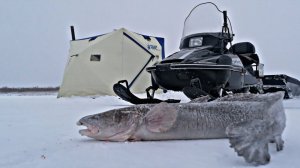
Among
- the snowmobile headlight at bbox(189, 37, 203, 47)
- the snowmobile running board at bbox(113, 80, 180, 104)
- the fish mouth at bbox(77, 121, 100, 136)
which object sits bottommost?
the snowmobile running board at bbox(113, 80, 180, 104)

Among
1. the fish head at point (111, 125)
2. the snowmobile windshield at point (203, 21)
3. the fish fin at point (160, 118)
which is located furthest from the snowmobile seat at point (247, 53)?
the fish head at point (111, 125)

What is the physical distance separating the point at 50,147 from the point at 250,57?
3.85 m

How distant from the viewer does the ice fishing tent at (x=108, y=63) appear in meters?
9.65

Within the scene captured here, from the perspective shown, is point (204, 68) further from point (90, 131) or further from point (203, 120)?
point (90, 131)

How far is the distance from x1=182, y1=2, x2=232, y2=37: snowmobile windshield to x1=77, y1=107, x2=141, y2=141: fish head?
2771 mm

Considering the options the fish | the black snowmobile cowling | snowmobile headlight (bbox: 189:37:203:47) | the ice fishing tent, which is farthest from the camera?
the ice fishing tent

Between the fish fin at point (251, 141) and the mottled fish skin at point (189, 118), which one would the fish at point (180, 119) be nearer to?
the mottled fish skin at point (189, 118)

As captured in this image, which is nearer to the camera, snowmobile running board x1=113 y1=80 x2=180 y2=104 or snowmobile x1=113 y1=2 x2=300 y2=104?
snowmobile x1=113 y1=2 x2=300 y2=104

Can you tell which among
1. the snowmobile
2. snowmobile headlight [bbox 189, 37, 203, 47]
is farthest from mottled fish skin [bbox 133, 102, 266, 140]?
snowmobile headlight [bbox 189, 37, 203, 47]

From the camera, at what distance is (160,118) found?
204 centimetres

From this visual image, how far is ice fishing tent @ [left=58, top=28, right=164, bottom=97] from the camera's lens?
965 cm

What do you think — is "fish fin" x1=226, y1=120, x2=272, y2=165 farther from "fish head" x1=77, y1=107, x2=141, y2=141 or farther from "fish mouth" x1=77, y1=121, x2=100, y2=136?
"fish mouth" x1=77, y1=121, x2=100, y2=136

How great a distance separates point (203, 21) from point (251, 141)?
3700mm

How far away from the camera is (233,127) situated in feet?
4.93
